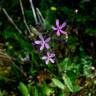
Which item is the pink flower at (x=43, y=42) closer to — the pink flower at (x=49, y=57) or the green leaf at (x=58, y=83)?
the pink flower at (x=49, y=57)

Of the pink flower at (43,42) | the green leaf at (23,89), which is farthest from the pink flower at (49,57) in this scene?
the green leaf at (23,89)

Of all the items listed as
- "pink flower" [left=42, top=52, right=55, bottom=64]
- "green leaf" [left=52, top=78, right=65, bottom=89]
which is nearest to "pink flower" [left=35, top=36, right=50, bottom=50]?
"pink flower" [left=42, top=52, right=55, bottom=64]

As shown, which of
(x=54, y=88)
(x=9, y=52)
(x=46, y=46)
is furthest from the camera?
(x=9, y=52)

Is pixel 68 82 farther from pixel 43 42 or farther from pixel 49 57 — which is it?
pixel 43 42

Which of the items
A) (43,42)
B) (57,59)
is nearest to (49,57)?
(43,42)

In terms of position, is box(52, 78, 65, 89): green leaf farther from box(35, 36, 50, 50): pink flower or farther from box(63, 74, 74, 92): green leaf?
box(35, 36, 50, 50): pink flower

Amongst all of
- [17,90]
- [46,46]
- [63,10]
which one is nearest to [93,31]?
[63,10]

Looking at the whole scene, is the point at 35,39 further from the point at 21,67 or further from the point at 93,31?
the point at 93,31

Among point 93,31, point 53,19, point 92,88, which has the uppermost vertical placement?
point 53,19

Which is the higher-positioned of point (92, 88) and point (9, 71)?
point (9, 71)
